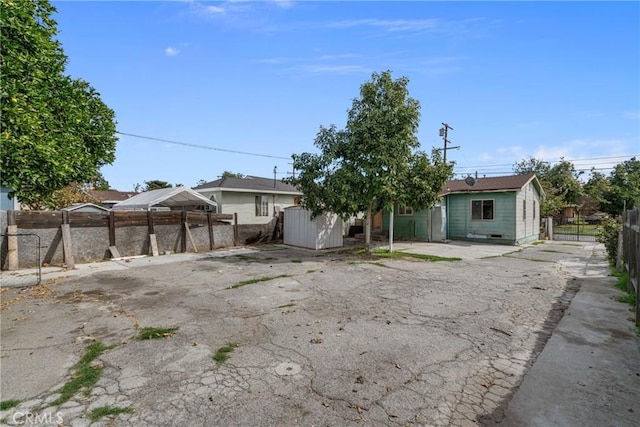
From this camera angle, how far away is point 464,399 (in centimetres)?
279

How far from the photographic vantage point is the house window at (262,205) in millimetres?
20547

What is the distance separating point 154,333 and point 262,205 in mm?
16696

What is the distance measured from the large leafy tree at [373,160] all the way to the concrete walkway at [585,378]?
7129mm

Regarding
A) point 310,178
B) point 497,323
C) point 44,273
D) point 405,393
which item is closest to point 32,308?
point 44,273

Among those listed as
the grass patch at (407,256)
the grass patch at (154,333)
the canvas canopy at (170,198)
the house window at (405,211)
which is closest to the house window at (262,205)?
the canvas canopy at (170,198)

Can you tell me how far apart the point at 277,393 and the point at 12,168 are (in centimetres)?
709

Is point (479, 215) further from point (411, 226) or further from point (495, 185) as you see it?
point (411, 226)

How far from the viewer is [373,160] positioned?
1133cm

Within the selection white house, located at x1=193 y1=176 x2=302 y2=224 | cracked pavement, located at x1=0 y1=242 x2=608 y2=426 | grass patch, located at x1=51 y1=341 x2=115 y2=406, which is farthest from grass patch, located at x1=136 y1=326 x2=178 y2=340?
white house, located at x1=193 y1=176 x2=302 y2=224

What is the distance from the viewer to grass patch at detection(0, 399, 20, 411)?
258cm

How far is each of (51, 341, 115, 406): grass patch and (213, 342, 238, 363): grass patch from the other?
109 cm

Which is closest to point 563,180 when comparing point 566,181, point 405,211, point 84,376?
point 566,181

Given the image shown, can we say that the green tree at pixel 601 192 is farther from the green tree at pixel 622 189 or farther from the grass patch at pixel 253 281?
the grass patch at pixel 253 281

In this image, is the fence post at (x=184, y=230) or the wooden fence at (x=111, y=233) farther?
the fence post at (x=184, y=230)
